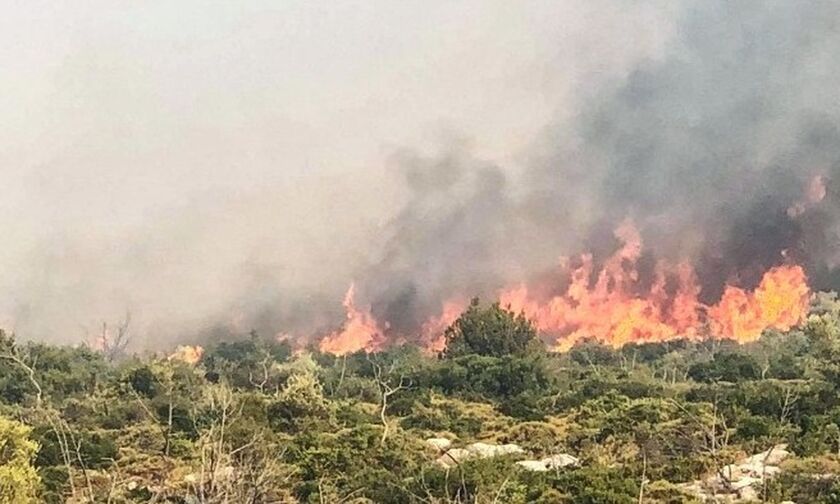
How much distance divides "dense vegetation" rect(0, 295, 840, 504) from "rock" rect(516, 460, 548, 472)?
27.8 inches

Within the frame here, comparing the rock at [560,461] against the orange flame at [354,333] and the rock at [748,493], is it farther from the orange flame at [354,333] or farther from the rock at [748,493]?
the orange flame at [354,333]

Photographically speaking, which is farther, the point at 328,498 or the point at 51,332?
the point at 51,332

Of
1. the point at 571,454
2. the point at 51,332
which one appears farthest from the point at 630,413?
the point at 51,332

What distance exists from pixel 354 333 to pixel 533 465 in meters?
78.4

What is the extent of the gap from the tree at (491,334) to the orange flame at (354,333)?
44.3 metres

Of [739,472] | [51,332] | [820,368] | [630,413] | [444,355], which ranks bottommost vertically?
[739,472]

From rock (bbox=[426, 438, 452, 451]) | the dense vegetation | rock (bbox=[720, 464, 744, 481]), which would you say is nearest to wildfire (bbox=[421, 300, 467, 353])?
the dense vegetation

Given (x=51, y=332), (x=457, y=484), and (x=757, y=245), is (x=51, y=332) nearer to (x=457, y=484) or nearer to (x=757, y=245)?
(x=757, y=245)

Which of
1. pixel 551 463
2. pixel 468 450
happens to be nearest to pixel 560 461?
pixel 551 463

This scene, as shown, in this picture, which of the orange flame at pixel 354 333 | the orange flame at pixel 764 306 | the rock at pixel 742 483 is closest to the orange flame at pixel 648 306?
the orange flame at pixel 764 306

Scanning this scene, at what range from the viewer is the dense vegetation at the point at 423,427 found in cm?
2233

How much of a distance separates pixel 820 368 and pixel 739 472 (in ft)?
41.4

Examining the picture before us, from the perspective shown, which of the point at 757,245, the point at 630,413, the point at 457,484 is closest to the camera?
the point at 457,484

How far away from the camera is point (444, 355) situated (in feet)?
181
